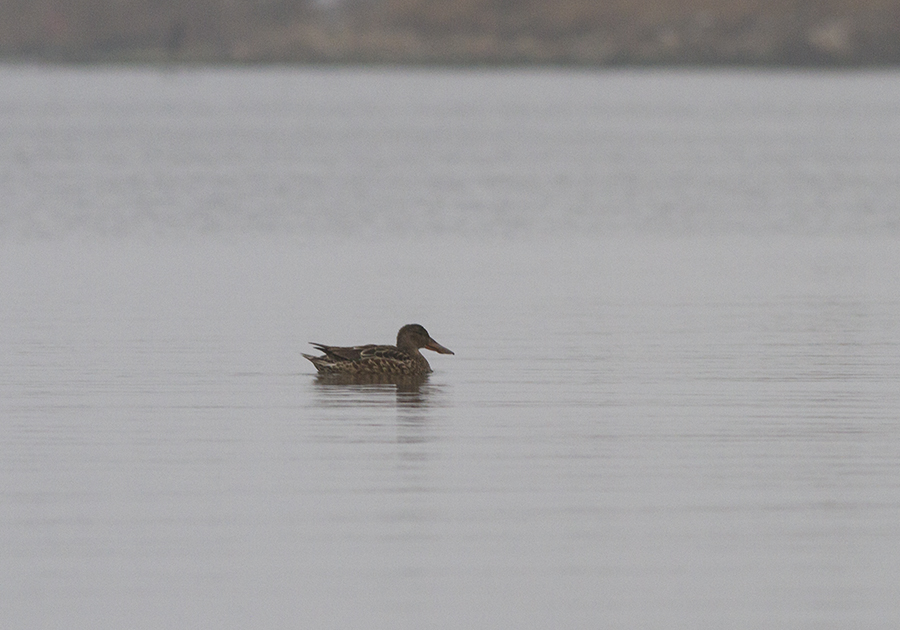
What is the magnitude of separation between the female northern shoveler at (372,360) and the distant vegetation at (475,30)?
147889 mm

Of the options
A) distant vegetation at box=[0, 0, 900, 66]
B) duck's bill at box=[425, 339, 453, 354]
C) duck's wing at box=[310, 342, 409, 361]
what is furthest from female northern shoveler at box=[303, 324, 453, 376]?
distant vegetation at box=[0, 0, 900, 66]

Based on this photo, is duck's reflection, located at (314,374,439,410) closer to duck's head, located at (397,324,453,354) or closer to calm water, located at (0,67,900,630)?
calm water, located at (0,67,900,630)

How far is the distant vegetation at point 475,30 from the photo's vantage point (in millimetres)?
164750

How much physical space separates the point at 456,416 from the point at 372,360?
169 centimetres

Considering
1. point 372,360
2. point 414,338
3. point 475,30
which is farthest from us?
point 475,30

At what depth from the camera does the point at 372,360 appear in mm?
15555

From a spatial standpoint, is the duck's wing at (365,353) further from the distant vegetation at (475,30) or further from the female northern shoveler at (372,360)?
the distant vegetation at (475,30)

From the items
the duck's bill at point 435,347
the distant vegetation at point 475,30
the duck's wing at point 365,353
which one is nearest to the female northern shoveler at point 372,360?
the duck's wing at point 365,353

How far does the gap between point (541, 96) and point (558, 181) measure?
98105mm

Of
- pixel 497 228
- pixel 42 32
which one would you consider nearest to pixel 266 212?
pixel 497 228

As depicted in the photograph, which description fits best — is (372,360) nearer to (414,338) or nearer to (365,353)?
(365,353)

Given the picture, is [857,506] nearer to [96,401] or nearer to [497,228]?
[96,401]

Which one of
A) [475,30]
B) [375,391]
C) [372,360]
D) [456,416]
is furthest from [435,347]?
[475,30]

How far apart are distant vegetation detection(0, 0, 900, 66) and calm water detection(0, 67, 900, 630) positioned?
12869 centimetres
